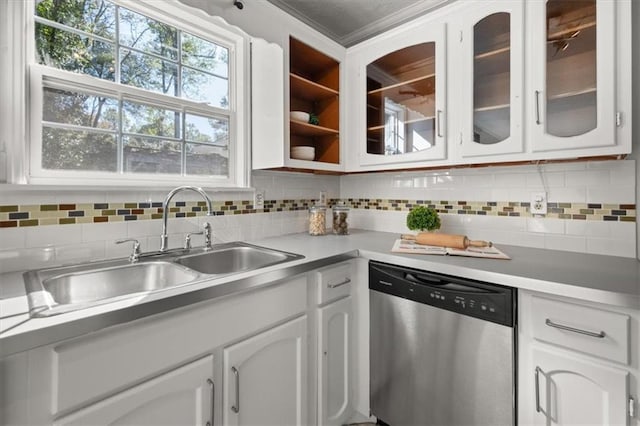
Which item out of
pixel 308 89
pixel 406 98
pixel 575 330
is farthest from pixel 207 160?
pixel 575 330

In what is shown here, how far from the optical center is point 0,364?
627mm

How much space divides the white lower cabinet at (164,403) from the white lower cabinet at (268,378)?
3.2 inches

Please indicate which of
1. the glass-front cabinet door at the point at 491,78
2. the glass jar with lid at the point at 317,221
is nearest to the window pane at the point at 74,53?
the glass jar with lid at the point at 317,221

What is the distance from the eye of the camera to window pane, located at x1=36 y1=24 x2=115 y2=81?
1.21m

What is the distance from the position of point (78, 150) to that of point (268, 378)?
1.23 m

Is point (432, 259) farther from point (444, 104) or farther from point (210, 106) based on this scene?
point (210, 106)

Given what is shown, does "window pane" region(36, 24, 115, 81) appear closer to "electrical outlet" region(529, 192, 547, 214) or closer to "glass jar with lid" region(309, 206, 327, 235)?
"glass jar with lid" region(309, 206, 327, 235)

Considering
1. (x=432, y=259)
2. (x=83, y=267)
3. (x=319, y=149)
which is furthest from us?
(x=319, y=149)

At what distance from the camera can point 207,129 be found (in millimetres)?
1714

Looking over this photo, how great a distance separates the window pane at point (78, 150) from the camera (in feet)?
3.98

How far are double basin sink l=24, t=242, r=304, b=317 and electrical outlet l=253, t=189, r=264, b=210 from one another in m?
0.34

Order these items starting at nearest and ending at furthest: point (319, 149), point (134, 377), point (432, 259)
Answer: point (134, 377)
point (432, 259)
point (319, 149)

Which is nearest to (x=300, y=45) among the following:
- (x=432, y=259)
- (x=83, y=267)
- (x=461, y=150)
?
(x=461, y=150)

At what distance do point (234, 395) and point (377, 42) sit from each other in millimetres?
1985
